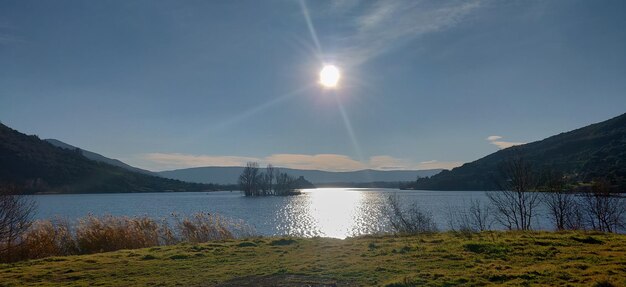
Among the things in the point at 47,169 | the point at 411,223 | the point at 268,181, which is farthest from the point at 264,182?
the point at 411,223

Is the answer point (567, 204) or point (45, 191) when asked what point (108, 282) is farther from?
point (45, 191)

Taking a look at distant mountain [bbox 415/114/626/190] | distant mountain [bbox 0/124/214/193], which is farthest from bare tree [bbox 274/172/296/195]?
distant mountain [bbox 0/124/214/193]

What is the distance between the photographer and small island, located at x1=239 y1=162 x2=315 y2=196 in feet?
545

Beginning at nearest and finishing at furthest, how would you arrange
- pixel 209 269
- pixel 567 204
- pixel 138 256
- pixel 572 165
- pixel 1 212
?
1. pixel 209 269
2. pixel 138 256
3. pixel 1 212
4. pixel 567 204
5. pixel 572 165

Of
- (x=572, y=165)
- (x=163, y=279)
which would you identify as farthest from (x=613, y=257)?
(x=572, y=165)

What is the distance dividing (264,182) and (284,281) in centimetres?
16001

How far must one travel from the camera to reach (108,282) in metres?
11.8

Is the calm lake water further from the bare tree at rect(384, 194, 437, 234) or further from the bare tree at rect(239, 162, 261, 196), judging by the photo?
the bare tree at rect(239, 162, 261, 196)

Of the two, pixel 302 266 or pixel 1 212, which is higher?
pixel 1 212

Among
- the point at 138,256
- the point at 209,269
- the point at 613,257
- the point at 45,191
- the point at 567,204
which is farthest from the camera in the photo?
the point at 45,191

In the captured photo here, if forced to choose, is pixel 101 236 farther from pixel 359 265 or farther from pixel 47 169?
pixel 47 169

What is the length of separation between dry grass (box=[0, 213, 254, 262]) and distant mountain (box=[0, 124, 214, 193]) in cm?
12699

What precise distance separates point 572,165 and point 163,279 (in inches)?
5072

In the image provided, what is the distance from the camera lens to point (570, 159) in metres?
130
